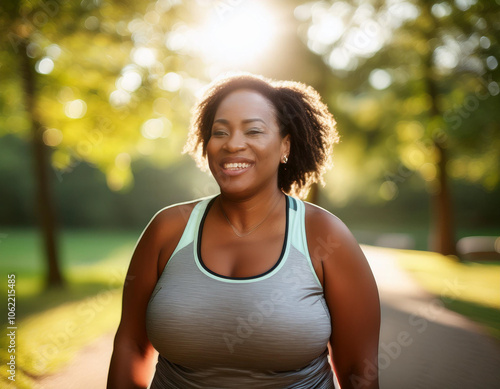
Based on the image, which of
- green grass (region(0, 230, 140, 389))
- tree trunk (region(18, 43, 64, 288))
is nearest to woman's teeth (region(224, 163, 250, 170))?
green grass (region(0, 230, 140, 389))

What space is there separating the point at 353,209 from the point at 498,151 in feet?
82.0

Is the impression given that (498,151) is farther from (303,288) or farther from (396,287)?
(303,288)

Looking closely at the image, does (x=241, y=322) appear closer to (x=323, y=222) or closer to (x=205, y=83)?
(x=323, y=222)

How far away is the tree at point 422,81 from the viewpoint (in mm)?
8688

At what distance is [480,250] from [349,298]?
13.3 meters

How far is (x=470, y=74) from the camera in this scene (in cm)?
973

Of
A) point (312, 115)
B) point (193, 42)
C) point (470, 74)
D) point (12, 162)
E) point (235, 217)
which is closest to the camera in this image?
point (235, 217)

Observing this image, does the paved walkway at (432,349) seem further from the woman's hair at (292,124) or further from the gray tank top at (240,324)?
the gray tank top at (240,324)

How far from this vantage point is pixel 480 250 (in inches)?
531

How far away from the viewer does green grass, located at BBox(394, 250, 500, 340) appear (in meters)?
6.79

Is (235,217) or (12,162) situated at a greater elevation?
(235,217)

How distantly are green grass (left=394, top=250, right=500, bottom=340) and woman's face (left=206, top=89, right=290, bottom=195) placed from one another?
197 inches

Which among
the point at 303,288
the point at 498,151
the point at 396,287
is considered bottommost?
the point at 396,287

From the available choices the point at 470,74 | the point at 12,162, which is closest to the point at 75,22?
the point at 470,74
